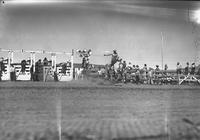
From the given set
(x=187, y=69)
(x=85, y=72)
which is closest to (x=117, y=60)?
(x=187, y=69)

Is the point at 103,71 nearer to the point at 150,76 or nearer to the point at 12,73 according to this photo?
the point at 150,76

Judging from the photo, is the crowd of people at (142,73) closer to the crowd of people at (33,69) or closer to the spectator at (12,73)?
the crowd of people at (33,69)

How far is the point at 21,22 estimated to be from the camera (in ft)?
47.4

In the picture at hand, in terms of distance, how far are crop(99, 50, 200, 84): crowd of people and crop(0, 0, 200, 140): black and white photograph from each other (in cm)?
6

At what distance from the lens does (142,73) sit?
23281 mm

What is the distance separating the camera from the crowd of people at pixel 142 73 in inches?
870

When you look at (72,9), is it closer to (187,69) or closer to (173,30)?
(173,30)

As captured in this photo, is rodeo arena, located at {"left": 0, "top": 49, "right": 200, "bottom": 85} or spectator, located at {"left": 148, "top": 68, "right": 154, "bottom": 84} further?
spectator, located at {"left": 148, "top": 68, "right": 154, "bottom": 84}

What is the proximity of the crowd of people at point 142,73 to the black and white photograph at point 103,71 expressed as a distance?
64 millimetres

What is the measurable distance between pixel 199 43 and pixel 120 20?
7.15m

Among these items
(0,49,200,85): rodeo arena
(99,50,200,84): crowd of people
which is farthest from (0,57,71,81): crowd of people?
(99,50,200,84): crowd of people

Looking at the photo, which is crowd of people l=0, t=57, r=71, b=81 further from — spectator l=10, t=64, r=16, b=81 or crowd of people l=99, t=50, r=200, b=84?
crowd of people l=99, t=50, r=200, b=84

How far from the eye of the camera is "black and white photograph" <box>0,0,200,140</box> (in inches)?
224

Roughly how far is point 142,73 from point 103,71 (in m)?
3.02
